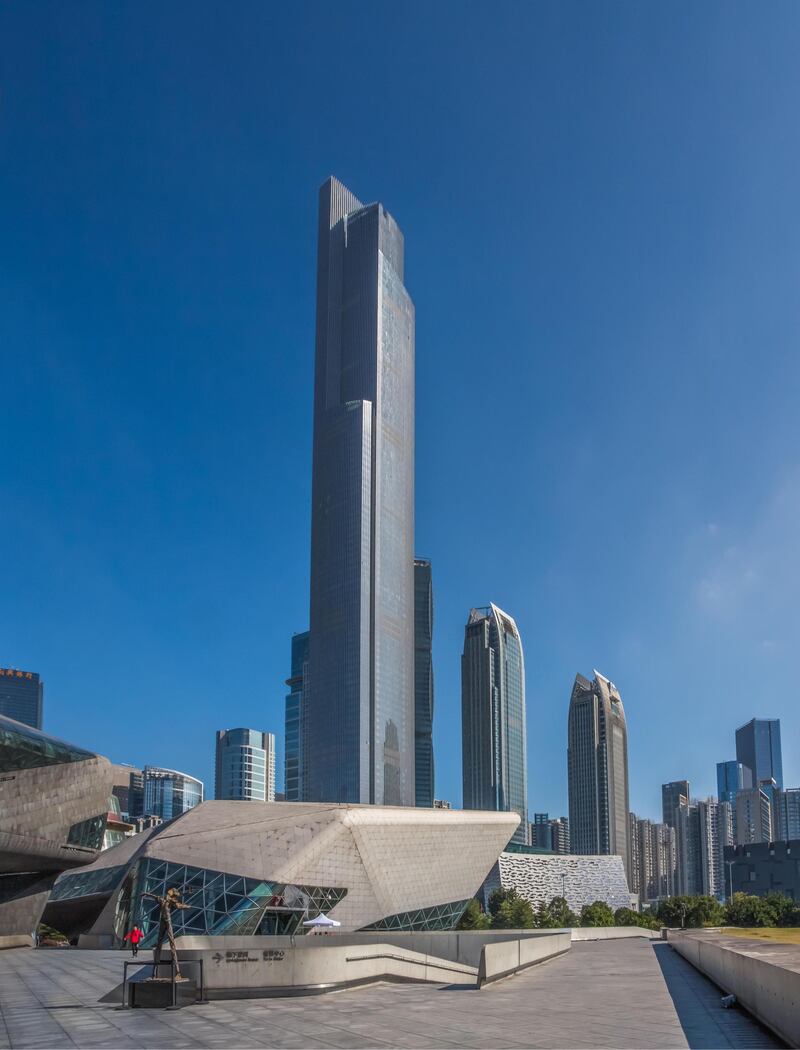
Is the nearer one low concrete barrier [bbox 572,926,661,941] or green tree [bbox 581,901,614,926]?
low concrete barrier [bbox 572,926,661,941]

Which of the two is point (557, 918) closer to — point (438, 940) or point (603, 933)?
point (603, 933)

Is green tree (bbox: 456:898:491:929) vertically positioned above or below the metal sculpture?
below

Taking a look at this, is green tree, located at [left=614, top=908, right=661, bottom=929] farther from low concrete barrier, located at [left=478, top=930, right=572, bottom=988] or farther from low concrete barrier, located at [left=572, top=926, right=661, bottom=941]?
low concrete barrier, located at [left=478, top=930, right=572, bottom=988]

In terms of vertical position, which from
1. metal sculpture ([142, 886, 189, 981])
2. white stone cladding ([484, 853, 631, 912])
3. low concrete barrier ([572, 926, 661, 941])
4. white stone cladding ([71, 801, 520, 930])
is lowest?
white stone cladding ([484, 853, 631, 912])

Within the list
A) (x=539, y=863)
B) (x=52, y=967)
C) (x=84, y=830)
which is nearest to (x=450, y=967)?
(x=52, y=967)

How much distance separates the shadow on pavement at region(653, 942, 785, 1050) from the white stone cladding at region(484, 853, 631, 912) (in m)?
142

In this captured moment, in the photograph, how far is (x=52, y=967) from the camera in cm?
3291

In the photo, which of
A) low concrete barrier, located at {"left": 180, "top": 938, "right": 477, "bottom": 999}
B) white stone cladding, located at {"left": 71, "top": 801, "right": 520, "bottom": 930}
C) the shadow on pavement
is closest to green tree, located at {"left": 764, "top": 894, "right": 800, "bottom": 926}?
white stone cladding, located at {"left": 71, "top": 801, "right": 520, "bottom": 930}

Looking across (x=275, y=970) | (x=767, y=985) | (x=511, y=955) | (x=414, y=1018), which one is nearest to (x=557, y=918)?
(x=511, y=955)

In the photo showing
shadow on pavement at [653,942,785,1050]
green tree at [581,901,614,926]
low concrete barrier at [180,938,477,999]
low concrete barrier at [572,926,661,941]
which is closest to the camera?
shadow on pavement at [653,942,785,1050]

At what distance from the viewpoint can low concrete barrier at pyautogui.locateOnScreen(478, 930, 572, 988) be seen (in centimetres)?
2436

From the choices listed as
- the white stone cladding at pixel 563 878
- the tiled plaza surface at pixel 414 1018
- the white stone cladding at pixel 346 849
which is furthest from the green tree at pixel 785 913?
the tiled plaza surface at pixel 414 1018

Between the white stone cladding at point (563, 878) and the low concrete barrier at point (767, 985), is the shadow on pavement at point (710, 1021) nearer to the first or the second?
the low concrete barrier at point (767, 985)

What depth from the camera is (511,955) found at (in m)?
27.7
